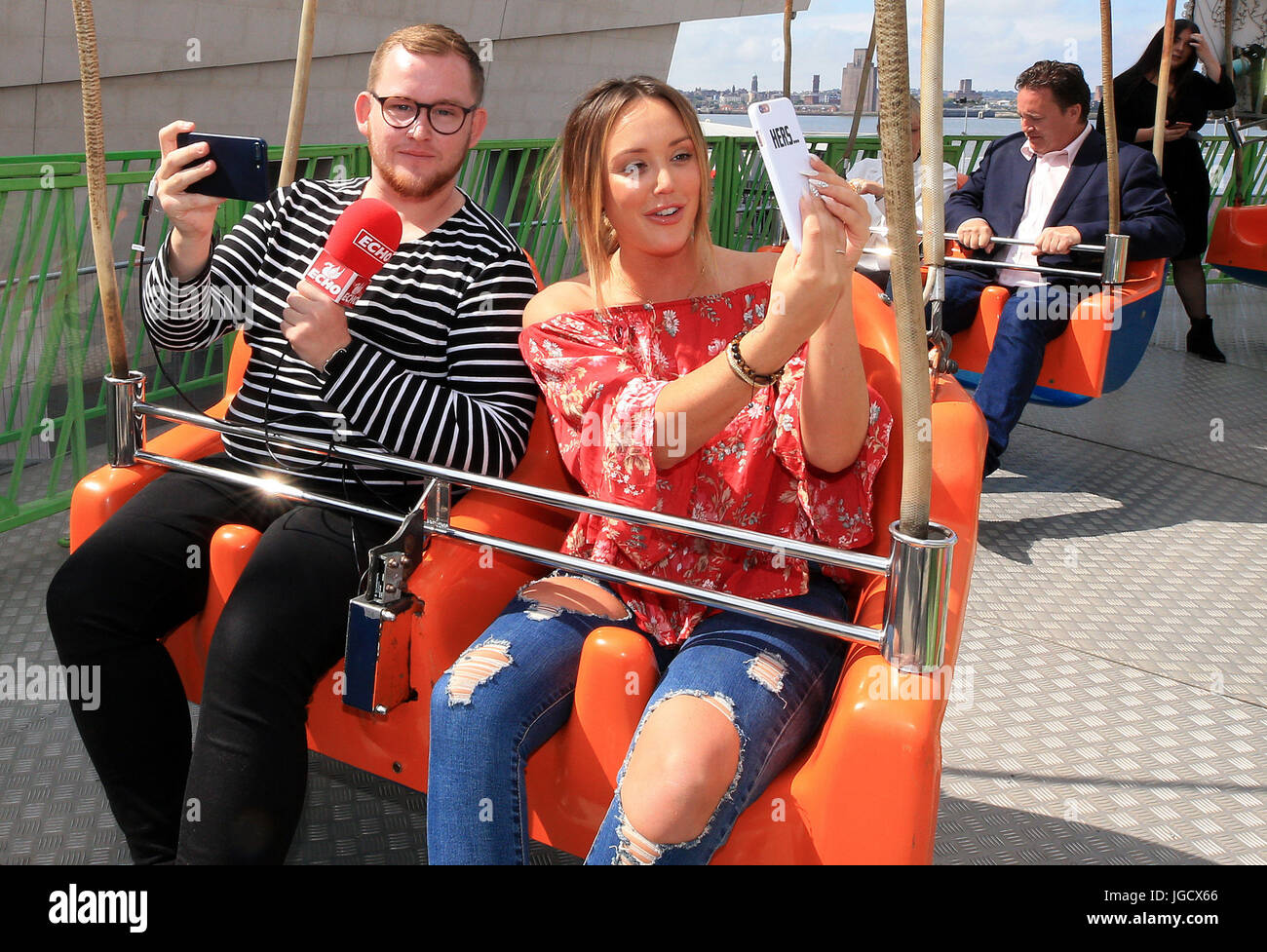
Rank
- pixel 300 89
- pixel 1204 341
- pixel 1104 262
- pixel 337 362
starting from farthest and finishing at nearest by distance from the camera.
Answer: pixel 1204 341, pixel 1104 262, pixel 300 89, pixel 337 362

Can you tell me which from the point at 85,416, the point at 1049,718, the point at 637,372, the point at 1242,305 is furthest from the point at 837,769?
the point at 1242,305

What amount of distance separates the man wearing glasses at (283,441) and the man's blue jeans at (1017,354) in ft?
7.34

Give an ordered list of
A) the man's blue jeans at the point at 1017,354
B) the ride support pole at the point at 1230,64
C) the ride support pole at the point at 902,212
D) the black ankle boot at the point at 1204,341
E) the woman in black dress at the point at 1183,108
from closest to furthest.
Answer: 1. the ride support pole at the point at 902,212
2. the man's blue jeans at the point at 1017,354
3. the woman in black dress at the point at 1183,108
4. the ride support pole at the point at 1230,64
5. the black ankle boot at the point at 1204,341

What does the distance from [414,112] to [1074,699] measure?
1.88 metres

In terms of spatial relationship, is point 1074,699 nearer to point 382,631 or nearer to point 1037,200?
point 382,631

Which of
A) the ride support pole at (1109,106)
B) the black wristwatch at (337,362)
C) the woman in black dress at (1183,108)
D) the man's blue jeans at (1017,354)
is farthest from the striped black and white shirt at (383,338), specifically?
the woman in black dress at (1183,108)

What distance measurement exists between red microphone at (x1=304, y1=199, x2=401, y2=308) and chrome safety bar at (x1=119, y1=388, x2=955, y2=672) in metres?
0.26

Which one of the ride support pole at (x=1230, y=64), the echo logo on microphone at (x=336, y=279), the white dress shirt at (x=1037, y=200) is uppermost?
the ride support pole at (x=1230, y=64)

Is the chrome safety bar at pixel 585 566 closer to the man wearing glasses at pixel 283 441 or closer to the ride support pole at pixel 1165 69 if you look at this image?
the man wearing glasses at pixel 283 441

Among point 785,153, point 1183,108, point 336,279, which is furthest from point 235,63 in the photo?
point 785,153

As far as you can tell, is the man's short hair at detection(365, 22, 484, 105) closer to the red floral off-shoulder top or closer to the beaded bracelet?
the red floral off-shoulder top

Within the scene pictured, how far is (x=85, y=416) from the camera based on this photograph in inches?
147

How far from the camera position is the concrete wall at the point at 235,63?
6125 millimetres

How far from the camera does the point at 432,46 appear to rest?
6.24 ft
